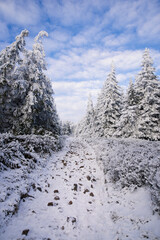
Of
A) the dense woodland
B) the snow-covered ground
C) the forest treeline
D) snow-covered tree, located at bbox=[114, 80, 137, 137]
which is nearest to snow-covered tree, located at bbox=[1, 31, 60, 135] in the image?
the dense woodland

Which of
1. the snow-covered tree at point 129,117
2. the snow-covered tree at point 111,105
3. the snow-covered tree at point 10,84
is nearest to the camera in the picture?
the snow-covered tree at point 10,84

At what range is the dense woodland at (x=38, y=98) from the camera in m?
11.9

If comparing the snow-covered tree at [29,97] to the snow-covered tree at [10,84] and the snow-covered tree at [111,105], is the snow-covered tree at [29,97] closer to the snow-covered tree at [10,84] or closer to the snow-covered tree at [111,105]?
the snow-covered tree at [10,84]

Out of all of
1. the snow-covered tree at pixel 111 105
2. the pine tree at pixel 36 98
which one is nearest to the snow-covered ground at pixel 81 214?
the pine tree at pixel 36 98

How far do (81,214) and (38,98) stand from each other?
1135 centimetres

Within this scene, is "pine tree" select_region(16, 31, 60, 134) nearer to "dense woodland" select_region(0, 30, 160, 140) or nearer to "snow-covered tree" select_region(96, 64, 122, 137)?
"dense woodland" select_region(0, 30, 160, 140)

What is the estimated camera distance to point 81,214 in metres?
3.88

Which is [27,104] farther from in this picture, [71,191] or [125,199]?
[125,199]

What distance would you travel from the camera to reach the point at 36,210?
3707mm

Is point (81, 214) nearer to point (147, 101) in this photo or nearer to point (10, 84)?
point (10, 84)

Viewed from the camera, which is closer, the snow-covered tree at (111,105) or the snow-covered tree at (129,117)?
the snow-covered tree at (129,117)

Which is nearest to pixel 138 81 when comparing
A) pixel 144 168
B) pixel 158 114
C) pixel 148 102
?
pixel 148 102

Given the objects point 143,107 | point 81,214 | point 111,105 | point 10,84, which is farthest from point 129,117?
point 81,214

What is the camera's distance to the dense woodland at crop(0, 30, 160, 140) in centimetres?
1188
